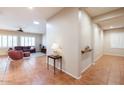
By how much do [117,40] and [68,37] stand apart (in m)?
6.09

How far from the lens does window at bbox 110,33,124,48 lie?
734cm

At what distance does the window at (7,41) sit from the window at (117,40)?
351 inches

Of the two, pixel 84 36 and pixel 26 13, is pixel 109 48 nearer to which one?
pixel 84 36

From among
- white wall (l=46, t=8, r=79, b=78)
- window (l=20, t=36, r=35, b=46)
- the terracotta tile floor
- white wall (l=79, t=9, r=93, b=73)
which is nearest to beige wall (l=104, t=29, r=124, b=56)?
white wall (l=79, t=9, r=93, b=73)

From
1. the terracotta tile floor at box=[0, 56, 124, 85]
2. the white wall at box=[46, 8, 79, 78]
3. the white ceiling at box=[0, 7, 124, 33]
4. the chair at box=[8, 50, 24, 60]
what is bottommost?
the terracotta tile floor at box=[0, 56, 124, 85]

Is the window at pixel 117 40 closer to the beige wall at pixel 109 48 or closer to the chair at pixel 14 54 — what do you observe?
the beige wall at pixel 109 48

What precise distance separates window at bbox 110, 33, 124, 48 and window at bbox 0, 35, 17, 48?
8.92 meters

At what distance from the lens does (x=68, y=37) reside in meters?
3.31

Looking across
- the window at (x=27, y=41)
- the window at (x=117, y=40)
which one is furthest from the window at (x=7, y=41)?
the window at (x=117, y=40)

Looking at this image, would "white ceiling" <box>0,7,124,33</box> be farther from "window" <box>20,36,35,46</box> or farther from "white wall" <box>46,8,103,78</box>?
"window" <box>20,36,35,46</box>

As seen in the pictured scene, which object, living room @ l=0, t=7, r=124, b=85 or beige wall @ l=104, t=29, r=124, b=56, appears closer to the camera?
living room @ l=0, t=7, r=124, b=85

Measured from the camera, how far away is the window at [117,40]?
7335 mm
